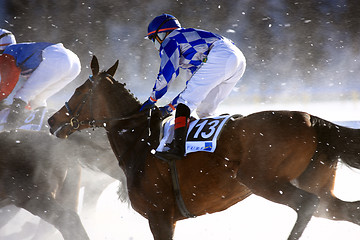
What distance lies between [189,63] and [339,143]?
1.06 meters

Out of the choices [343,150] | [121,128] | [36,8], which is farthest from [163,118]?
[36,8]

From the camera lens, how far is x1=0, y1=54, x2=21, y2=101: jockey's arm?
140 inches

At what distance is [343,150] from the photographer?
69.3 inches

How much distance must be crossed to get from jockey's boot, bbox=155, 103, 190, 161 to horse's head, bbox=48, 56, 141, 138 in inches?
20.5

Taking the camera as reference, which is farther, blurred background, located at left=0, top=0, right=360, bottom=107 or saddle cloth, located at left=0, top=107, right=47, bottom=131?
blurred background, located at left=0, top=0, right=360, bottom=107

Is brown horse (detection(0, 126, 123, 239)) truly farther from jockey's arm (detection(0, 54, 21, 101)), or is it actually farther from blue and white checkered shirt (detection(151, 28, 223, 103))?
blue and white checkered shirt (detection(151, 28, 223, 103))

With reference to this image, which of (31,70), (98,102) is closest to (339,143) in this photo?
(98,102)

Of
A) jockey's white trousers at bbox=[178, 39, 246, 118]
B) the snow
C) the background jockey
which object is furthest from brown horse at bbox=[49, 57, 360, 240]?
the background jockey

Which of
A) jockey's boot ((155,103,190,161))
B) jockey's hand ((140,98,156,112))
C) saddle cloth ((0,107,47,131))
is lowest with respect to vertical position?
saddle cloth ((0,107,47,131))

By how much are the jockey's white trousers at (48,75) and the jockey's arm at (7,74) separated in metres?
0.10

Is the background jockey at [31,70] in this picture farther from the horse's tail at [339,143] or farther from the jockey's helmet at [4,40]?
the horse's tail at [339,143]

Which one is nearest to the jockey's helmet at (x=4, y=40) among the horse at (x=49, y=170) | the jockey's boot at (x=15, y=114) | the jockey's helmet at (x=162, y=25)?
the jockey's boot at (x=15, y=114)

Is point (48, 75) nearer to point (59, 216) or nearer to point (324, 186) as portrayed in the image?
point (59, 216)

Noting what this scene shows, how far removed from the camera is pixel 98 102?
247 centimetres
